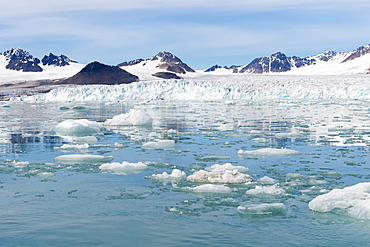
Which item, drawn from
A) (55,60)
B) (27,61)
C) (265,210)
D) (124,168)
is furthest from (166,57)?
(265,210)

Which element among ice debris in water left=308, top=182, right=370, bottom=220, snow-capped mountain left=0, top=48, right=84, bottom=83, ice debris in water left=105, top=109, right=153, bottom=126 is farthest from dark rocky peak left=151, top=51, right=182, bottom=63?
ice debris in water left=308, top=182, right=370, bottom=220

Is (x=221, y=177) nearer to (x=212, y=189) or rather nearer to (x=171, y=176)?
(x=212, y=189)

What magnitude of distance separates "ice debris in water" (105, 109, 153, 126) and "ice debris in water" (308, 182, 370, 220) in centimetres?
1232

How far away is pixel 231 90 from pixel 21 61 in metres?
96.2

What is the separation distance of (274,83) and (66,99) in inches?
935

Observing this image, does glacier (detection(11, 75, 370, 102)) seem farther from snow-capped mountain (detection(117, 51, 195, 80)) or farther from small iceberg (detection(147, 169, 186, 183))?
small iceberg (detection(147, 169, 186, 183))

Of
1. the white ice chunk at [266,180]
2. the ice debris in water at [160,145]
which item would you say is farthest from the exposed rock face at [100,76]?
the white ice chunk at [266,180]

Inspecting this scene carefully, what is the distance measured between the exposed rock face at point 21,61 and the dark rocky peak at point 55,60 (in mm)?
3237

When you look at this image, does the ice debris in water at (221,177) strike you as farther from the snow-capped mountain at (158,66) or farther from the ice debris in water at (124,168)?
the snow-capped mountain at (158,66)

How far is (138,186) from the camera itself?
6.71 metres

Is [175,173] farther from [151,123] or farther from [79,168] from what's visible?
[151,123]

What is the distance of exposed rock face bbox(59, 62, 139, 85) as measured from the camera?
8550 centimetres

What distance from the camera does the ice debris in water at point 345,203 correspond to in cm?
508

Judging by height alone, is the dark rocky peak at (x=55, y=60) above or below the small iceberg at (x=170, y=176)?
above
